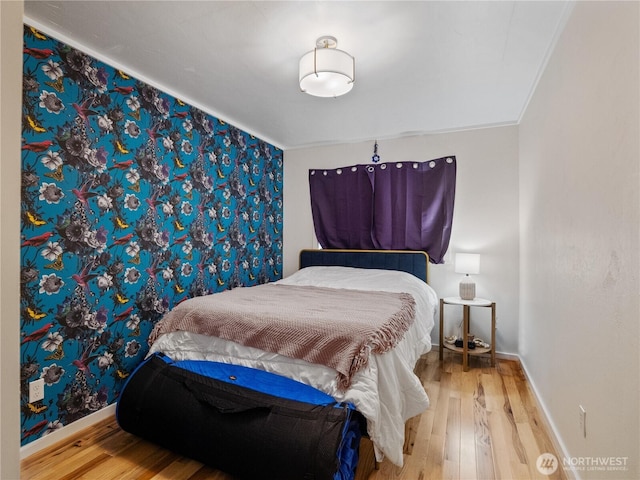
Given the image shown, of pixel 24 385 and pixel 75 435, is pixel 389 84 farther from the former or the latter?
pixel 75 435

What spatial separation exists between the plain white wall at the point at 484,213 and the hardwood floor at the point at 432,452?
43.0 inches

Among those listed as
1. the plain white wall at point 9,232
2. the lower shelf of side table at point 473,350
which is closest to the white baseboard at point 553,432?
the lower shelf of side table at point 473,350

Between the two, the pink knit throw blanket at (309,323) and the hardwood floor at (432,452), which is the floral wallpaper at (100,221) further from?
the pink knit throw blanket at (309,323)

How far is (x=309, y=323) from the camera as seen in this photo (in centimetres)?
190

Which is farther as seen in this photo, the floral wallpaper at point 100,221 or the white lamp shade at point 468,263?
the white lamp shade at point 468,263

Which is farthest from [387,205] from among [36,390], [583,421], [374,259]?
[36,390]

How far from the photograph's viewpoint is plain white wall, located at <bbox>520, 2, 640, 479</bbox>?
1105 millimetres

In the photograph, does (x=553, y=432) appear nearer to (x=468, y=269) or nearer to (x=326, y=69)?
(x=468, y=269)

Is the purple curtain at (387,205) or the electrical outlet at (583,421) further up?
the purple curtain at (387,205)

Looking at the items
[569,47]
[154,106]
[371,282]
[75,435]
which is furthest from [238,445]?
[569,47]

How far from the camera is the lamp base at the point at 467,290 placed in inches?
128

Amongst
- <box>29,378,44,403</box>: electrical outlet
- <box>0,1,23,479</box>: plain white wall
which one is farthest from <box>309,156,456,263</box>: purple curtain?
<box>0,1,23,479</box>: plain white wall

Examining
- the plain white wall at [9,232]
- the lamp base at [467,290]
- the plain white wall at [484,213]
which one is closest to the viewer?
the plain white wall at [9,232]

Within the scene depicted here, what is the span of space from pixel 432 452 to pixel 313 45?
8.16 feet
